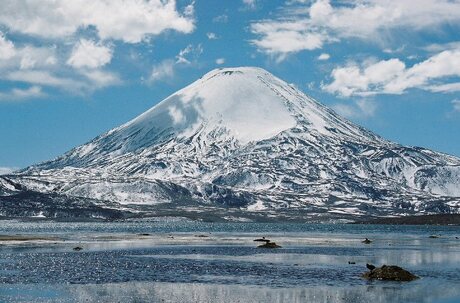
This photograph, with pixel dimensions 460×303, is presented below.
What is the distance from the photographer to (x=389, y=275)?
69062 mm

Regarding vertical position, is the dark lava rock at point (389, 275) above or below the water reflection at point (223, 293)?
above

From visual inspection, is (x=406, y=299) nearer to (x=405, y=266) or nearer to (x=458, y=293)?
(x=458, y=293)

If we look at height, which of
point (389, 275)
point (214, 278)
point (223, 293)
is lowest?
point (223, 293)

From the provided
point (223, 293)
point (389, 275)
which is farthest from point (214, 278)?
point (389, 275)

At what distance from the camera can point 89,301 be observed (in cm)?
5153

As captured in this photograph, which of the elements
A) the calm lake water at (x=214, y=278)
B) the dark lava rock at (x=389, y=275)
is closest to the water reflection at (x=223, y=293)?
the calm lake water at (x=214, y=278)

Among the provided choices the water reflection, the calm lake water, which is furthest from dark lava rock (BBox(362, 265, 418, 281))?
the water reflection

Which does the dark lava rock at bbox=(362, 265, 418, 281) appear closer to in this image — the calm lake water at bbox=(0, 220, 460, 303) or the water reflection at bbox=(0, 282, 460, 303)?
the calm lake water at bbox=(0, 220, 460, 303)

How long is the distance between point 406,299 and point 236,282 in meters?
17.4

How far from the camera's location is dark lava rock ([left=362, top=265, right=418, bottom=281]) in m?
68.6

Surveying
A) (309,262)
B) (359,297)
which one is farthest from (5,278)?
(309,262)

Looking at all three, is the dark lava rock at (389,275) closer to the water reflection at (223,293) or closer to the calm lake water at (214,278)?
the calm lake water at (214,278)

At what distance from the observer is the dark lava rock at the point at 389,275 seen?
68625mm

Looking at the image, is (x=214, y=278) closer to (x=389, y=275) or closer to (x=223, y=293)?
(x=223, y=293)
